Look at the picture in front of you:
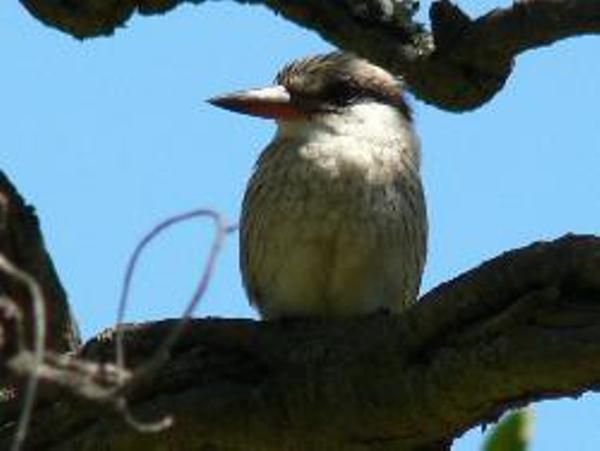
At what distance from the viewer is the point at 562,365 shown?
230 cm

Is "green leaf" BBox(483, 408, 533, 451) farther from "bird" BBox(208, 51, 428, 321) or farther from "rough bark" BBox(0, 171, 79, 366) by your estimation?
"bird" BBox(208, 51, 428, 321)

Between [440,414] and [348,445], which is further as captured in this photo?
[348,445]

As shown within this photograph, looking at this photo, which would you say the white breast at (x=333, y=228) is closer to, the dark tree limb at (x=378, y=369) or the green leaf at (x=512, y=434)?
the dark tree limb at (x=378, y=369)

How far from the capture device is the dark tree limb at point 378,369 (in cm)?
240

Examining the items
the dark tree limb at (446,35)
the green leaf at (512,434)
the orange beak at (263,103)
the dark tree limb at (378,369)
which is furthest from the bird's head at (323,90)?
the green leaf at (512,434)

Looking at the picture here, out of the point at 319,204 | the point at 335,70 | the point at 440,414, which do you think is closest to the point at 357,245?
the point at 319,204

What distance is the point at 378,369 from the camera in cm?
266

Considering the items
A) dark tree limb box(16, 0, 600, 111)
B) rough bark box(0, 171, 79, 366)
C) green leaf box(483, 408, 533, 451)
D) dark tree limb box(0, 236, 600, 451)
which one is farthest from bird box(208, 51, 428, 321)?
green leaf box(483, 408, 533, 451)

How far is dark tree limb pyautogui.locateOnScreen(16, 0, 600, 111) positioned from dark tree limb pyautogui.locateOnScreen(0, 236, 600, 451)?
0.43m

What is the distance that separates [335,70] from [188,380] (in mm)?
1865

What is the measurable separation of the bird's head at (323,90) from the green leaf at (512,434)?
2.93m

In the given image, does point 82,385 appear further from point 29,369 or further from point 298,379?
point 298,379

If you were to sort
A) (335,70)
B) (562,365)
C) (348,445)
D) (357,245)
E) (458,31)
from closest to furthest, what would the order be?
(458,31)
(562,365)
(348,445)
(357,245)
(335,70)

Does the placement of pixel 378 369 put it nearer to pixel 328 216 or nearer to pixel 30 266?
pixel 30 266
